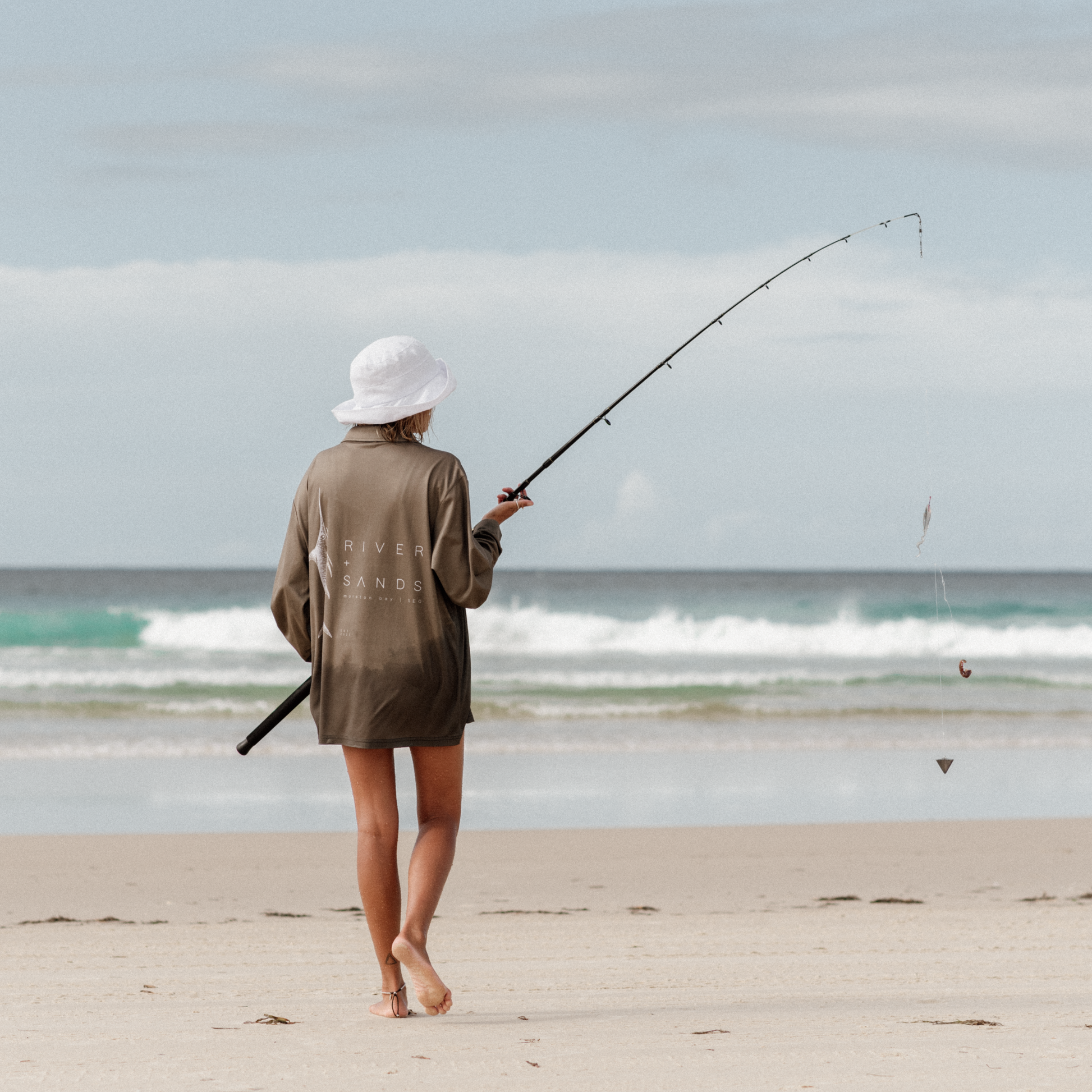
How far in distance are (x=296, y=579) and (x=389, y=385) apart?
1.57 ft

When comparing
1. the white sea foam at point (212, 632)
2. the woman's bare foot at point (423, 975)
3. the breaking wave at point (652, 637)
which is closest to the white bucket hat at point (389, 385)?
the woman's bare foot at point (423, 975)

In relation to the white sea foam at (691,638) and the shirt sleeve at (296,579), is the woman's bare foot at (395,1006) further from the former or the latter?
the white sea foam at (691,638)

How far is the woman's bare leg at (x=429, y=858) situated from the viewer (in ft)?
9.69

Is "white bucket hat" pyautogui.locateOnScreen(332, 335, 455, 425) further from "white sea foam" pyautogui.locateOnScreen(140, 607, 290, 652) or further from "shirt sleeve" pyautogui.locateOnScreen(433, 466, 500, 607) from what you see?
"white sea foam" pyautogui.locateOnScreen(140, 607, 290, 652)

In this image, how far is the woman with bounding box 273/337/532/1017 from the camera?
2877mm

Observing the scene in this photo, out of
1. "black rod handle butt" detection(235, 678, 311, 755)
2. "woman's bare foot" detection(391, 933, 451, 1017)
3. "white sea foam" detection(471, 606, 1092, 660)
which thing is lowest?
"white sea foam" detection(471, 606, 1092, 660)

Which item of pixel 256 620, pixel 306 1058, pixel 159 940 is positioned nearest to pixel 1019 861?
pixel 159 940

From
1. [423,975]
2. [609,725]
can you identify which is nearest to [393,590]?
[423,975]

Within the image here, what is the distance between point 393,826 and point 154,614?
2883 cm

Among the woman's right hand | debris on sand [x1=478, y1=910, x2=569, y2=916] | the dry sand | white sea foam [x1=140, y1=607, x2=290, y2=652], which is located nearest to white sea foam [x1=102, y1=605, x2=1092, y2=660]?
white sea foam [x1=140, y1=607, x2=290, y2=652]

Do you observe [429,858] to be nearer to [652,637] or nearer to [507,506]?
[507,506]

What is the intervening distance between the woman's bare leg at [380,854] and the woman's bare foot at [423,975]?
0.06m

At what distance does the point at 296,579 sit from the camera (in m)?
2.99

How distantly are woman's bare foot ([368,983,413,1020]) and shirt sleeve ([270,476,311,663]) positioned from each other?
783 mm
